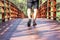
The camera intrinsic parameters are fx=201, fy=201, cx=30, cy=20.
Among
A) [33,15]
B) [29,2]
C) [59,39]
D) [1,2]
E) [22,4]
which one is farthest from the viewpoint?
[22,4]

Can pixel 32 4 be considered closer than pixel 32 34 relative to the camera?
No

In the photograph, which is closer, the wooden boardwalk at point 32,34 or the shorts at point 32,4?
the wooden boardwalk at point 32,34

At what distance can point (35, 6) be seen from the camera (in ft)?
19.1

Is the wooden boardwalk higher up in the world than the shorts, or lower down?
lower down

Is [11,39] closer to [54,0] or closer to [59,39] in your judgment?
[59,39]

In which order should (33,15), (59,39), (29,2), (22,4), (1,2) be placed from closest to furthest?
(59,39) < (29,2) < (33,15) < (1,2) < (22,4)

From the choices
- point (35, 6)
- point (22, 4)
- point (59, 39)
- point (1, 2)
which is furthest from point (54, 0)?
point (22, 4)

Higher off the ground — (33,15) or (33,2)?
(33,2)

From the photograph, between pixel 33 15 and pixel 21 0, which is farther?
pixel 21 0

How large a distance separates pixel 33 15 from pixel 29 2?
24.3 inches

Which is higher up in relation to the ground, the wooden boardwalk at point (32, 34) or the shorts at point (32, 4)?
the shorts at point (32, 4)

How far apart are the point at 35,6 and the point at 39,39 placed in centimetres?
242

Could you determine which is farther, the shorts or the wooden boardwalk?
the shorts

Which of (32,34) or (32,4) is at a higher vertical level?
(32,4)
